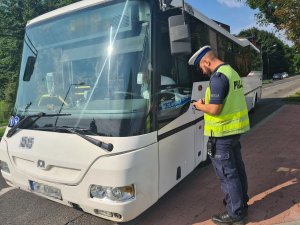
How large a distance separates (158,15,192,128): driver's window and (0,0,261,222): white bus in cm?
1

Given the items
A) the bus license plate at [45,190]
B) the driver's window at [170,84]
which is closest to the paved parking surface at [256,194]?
the bus license plate at [45,190]

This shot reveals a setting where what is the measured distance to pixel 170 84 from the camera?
14.4 feet

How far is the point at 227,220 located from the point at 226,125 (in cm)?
118

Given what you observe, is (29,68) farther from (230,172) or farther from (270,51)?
(270,51)

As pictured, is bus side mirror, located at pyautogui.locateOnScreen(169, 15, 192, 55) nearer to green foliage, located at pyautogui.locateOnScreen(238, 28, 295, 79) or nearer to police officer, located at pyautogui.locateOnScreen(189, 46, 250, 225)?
police officer, located at pyautogui.locateOnScreen(189, 46, 250, 225)

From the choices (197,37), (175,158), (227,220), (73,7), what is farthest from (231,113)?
(73,7)

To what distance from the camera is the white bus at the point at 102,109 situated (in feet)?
12.1

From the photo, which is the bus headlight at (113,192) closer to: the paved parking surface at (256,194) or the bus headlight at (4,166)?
the paved parking surface at (256,194)

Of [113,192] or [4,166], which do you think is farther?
[4,166]

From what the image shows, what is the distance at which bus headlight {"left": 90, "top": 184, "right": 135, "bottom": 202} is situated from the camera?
3.62 meters

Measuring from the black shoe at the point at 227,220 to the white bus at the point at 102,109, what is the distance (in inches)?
28.4

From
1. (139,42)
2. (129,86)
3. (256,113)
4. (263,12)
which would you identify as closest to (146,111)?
(129,86)

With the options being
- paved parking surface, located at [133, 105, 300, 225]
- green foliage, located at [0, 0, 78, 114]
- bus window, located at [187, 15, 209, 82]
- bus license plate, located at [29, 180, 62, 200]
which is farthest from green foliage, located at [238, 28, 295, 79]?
bus license plate, located at [29, 180, 62, 200]

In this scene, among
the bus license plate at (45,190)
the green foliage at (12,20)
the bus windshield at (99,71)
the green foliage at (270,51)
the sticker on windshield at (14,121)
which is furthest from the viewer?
the green foliage at (270,51)
